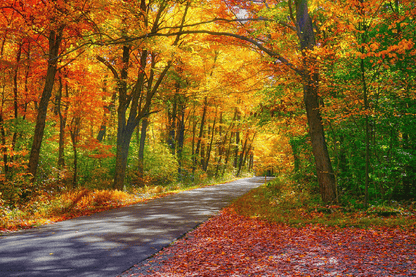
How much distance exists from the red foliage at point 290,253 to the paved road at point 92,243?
55 cm

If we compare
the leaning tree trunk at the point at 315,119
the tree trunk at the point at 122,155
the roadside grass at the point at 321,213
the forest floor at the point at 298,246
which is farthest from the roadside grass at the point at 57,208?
the leaning tree trunk at the point at 315,119

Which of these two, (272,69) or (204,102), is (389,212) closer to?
A: (272,69)

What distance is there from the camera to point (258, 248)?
221 inches

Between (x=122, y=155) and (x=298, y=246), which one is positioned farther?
(x=122, y=155)

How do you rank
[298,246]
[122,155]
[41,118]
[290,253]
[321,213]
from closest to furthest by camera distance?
[290,253]
[298,246]
[321,213]
[41,118]
[122,155]

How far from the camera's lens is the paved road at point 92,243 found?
Result: 4312 mm

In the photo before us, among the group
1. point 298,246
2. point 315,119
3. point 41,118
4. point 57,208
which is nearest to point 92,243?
point 298,246

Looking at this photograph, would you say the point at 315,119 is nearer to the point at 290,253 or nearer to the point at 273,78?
the point at 273,78

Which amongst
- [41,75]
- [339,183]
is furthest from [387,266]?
[41,75]

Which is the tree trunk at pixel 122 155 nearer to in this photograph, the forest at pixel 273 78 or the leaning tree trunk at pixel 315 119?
the forest at pixel 273 78

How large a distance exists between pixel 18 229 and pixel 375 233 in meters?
8.57

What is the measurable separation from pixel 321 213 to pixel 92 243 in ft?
21.6

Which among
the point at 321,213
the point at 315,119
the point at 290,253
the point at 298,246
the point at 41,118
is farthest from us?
the point at 41,118

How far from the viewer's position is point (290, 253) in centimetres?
516
